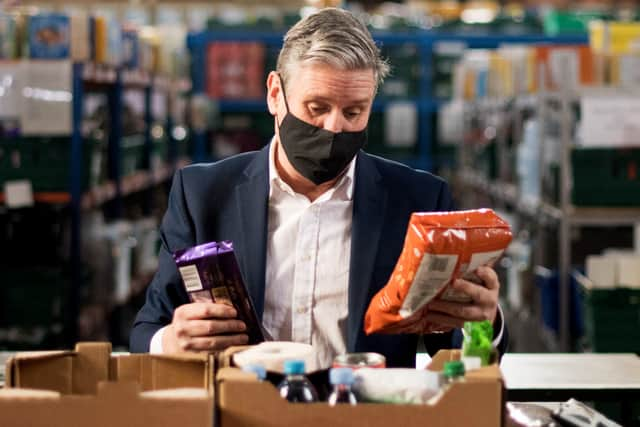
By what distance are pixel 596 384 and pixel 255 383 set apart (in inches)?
56.3

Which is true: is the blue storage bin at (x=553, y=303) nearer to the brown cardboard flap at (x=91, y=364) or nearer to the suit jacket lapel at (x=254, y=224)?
the suit jacket lapel at (x=254, y=224)

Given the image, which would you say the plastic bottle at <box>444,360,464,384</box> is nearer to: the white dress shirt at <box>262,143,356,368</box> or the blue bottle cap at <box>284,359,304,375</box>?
the blue bottle cap at <box>284,359,304,375</box>

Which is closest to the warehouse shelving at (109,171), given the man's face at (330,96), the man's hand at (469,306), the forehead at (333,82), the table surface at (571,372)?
the table surface at (571,372)

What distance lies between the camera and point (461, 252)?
1.94m

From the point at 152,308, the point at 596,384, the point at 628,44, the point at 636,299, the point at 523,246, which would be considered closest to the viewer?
the point at 152,308

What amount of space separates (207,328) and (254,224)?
1.60ft

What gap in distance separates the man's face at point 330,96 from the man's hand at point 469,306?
0.52 metres

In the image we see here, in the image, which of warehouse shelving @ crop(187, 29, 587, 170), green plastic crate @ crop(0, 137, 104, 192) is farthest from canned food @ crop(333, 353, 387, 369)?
warehouse shelving @ crop(187, 29, 587, 170)

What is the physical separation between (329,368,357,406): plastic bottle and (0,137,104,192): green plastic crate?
443 cm

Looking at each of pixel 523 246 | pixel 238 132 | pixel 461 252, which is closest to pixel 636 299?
pixel 523 246

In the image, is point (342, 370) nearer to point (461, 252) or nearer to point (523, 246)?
point (461, 252)

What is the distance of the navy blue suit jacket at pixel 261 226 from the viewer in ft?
8.34

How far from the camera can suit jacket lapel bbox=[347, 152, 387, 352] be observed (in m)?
2.52

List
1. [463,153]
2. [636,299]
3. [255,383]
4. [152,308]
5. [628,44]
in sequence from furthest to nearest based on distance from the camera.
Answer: [463,153] → [628,44] → [636,299] → [152,308] → [255,383]
